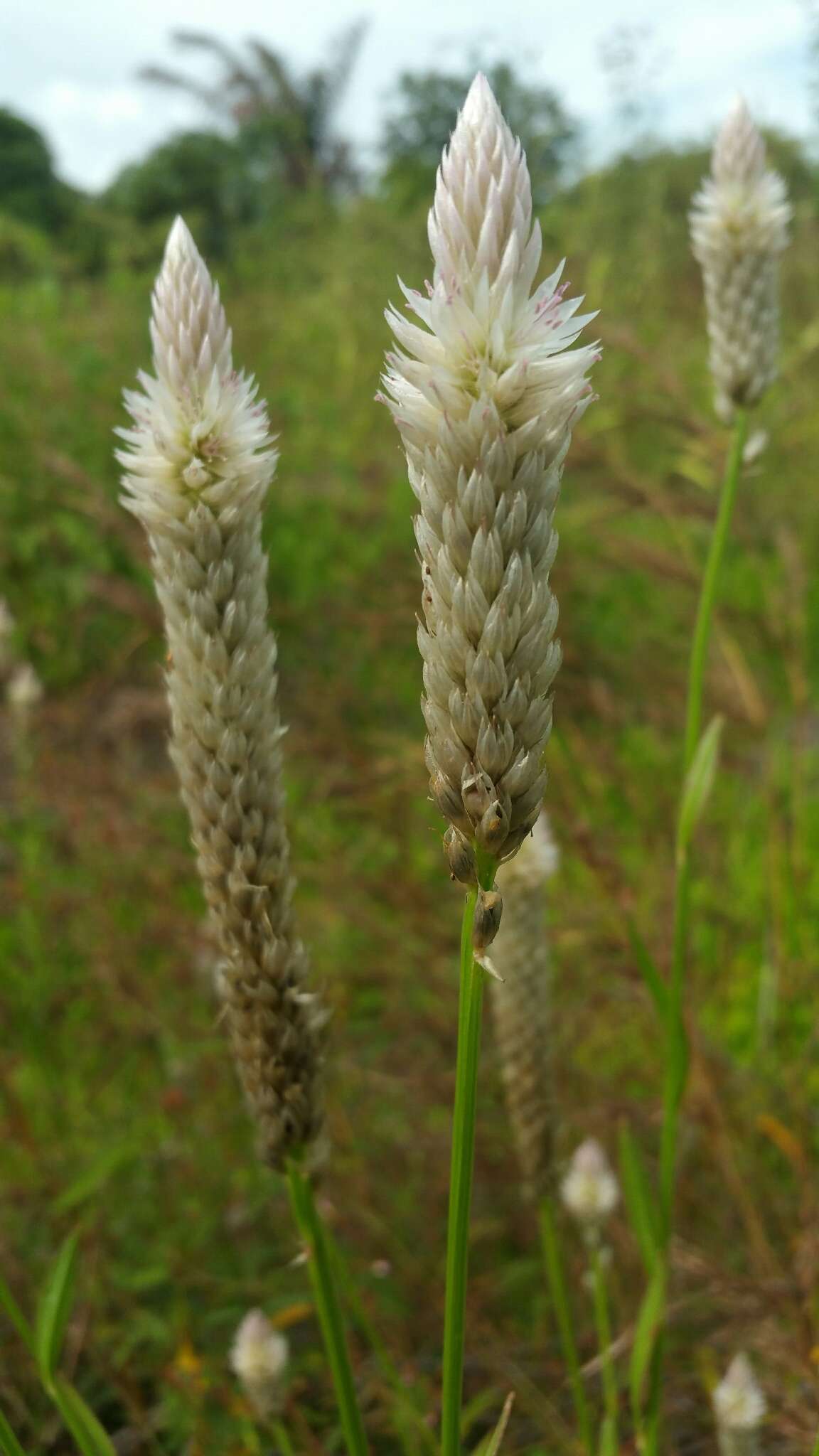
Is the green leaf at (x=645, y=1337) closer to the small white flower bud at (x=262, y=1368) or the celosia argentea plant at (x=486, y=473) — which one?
→ the small white flower bud at (x=262, y=1368)

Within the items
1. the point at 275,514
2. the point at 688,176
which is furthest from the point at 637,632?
the point at 688,176

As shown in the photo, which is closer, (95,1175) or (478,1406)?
(478,1406)

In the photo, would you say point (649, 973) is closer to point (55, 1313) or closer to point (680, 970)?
point (680, 970)

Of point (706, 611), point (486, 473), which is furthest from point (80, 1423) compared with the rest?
point (706, 611)

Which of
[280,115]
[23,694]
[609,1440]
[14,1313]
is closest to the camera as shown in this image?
[14,1313]

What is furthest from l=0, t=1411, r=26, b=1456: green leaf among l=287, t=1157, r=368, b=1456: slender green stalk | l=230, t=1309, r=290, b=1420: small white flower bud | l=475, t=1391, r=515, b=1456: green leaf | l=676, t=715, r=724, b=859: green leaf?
l=676, t=715, r=724, b=859: green leaf

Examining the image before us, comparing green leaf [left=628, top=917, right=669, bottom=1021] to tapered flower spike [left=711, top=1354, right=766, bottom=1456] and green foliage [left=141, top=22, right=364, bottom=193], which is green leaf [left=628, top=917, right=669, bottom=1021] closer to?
tapered flower spike [left=711, top=1354, right=766, bottom=1456]
